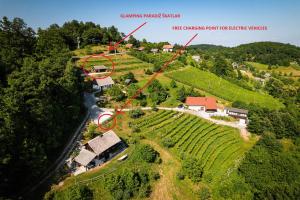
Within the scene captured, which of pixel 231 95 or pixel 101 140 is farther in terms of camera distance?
pixel 231 95

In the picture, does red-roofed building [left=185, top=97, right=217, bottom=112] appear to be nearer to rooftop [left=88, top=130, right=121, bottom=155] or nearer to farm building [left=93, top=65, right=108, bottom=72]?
rooftop [left=88, top=130, right=121, bottom=155]

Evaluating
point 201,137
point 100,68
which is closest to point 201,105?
point 201,137

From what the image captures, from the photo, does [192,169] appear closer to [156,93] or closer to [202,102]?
[202,102]

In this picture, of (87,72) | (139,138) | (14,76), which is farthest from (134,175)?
(87,72)

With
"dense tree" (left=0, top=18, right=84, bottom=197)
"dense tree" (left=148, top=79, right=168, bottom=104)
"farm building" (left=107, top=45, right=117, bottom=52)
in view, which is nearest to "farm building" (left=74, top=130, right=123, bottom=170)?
"dense tree" (left=0, top=18, right=84, bottom=197)

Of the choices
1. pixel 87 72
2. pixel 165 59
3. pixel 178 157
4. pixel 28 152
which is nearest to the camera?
pixel 28 152

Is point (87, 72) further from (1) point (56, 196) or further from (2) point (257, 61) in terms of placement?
(2) point (257, 61)
